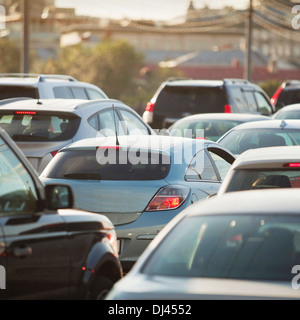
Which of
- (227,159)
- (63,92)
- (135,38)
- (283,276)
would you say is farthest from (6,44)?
(283,276)

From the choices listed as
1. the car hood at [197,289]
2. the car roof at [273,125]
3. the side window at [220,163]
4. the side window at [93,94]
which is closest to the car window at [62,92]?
the side window at [93,94]

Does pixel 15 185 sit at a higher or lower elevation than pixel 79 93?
higher

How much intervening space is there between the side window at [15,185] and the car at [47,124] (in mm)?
5887

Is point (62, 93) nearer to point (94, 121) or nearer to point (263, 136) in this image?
point (94, 121)

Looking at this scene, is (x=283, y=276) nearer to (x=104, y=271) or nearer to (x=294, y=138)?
(x=104, y=271)

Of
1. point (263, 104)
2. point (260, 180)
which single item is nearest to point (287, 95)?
point (263, 104)

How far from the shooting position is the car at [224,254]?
4.41 m

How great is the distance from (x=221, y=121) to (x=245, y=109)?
17.9 feet

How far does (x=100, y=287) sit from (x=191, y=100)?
15.0 metres

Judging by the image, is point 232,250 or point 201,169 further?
point 201,169

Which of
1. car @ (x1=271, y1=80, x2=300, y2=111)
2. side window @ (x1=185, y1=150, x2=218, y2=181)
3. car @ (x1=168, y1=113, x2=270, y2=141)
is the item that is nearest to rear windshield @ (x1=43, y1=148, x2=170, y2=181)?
side window @ (x1=185, y1=150, x2=218, y2=181)

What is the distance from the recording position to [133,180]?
877 centimetres

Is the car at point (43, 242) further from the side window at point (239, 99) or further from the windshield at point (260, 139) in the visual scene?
the side window at point (239, 99)

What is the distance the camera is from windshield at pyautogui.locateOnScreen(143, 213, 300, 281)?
466 centimetres
